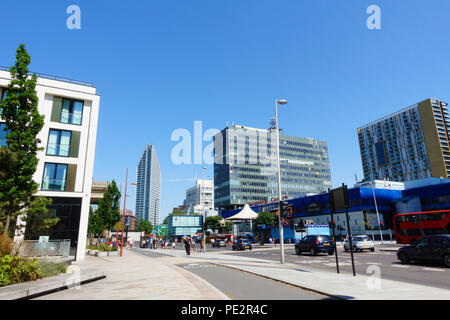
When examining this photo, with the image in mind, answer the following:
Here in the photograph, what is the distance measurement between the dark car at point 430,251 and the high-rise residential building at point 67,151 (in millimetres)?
24181

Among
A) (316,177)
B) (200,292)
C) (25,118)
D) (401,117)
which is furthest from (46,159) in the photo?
(401,117)

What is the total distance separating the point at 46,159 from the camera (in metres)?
24.6

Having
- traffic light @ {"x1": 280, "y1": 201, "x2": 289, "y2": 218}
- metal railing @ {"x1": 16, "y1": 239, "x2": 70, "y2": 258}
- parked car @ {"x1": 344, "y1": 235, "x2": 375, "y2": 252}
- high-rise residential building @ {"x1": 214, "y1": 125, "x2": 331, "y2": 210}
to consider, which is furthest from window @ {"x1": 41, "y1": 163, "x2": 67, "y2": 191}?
high-rise residential building @ {"x1": 214, "y1": 125, "x2": 331, "y2": 210}

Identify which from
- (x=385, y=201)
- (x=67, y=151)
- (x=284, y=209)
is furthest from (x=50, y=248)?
(x=385, y=201)

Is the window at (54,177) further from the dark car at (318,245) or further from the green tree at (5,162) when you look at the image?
the dark car at (318,245)

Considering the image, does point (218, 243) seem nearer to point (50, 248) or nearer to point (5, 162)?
point (50, 248)

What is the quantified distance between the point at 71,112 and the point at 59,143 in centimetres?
333

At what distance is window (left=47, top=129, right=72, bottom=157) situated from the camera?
82.2 feet

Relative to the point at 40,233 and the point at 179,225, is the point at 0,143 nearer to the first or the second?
the point at 40,233

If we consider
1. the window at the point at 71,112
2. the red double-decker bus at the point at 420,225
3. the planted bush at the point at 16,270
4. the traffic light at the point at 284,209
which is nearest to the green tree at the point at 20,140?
the planted bush at the point at 16,270

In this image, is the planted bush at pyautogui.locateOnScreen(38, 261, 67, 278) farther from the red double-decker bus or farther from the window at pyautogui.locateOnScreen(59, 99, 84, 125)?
the red double-decker bus

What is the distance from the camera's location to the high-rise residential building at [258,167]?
11734cm

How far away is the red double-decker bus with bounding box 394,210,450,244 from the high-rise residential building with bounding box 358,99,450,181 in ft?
350
